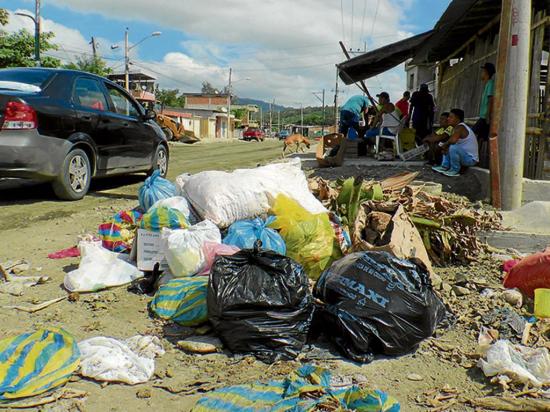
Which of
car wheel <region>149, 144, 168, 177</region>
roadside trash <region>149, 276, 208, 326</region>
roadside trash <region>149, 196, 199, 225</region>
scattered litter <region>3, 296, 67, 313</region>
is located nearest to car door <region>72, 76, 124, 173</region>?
car wheel <region>149, 144, 168, 177</region>

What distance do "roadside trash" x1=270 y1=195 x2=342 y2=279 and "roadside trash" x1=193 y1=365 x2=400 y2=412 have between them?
1.45 m

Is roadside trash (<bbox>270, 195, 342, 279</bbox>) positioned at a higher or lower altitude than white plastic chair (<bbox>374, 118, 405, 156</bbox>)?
lower

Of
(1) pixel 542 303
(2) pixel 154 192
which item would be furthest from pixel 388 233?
(2) pixel 154 192

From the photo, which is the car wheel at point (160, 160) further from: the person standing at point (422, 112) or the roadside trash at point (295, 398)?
the roadside trash at point (295, 398)

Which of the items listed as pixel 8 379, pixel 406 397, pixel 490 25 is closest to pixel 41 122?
pixel 8 379

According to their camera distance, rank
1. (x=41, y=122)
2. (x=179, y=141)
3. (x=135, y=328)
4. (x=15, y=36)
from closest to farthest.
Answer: (x=135, y=328) → (x=41, y=122) → (x=15, y=36) → (x=179, y=141)

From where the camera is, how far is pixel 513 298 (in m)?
3.58

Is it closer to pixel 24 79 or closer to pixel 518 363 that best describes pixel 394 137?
pixel 24 79

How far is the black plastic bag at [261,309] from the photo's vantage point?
2.78 meters

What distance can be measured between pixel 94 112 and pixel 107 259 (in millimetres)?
3388

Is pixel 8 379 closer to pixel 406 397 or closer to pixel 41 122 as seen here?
pixel 406 397

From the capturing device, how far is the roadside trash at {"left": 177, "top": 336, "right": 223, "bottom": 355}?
2.85 m

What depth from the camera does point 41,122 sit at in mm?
5824

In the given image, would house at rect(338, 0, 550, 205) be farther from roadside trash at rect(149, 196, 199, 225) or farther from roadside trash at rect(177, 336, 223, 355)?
roadside trash at rect(177, 336, 223, 355)
